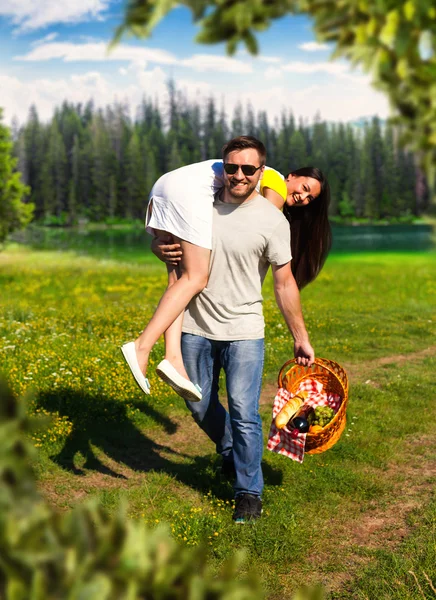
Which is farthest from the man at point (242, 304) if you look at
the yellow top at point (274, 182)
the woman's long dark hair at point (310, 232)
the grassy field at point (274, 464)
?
the woman's long dark hair at point (310, 232)

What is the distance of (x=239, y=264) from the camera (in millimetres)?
5512

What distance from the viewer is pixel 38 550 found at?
4.93ft

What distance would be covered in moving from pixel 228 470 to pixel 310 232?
7.75ft

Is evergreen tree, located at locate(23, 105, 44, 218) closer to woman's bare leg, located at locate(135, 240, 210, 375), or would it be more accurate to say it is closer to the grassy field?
the grassy field

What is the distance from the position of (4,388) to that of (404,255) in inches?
2068

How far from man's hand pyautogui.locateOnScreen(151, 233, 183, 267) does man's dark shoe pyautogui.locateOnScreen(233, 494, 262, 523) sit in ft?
6.59

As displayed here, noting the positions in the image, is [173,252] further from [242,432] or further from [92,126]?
[92,126]

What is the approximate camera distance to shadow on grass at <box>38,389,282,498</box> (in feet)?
22.0

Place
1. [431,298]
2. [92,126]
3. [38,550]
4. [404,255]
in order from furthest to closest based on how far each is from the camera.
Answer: [92,126] < [404,255] < [431,298] < [38,550]

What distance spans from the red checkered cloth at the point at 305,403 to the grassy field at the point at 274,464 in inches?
17.2

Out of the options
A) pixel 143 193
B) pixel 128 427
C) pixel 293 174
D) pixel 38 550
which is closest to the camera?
pixel 38 550

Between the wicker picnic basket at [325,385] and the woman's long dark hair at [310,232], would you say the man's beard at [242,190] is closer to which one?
the woman's long dark hair at [310,232]

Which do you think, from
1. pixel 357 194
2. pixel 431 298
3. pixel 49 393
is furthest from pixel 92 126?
pixel 49 393

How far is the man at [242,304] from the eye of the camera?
536 centimetres
